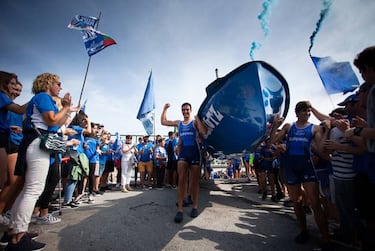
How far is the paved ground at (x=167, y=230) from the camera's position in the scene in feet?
8.59

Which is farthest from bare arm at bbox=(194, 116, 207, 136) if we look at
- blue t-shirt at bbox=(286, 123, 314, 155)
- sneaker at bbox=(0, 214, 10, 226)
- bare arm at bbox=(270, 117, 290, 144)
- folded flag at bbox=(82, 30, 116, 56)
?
folded flag at bbox=(82, 30, 116, 56)

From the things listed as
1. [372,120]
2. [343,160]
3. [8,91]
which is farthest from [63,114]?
[343,160]

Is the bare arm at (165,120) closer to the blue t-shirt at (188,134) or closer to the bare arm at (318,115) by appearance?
the blue t-shirt at (188,134)

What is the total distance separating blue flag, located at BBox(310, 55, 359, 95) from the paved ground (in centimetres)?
290

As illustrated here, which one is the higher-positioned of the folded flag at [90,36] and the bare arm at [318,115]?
the folded flag at [90,36]

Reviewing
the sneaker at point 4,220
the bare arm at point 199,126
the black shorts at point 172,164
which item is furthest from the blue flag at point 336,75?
the sneaker at point 4,220

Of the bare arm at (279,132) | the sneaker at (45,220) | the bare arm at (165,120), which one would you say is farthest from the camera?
the bare arm at (165,120)

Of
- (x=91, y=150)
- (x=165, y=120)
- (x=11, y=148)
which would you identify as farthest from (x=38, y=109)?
(x=91, y=150)

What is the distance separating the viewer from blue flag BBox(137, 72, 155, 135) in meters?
9.17

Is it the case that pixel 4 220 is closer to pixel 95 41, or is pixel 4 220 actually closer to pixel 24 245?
pixel 24 245

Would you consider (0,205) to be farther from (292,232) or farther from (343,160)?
(343,160)

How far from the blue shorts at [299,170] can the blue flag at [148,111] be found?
22.1 feet

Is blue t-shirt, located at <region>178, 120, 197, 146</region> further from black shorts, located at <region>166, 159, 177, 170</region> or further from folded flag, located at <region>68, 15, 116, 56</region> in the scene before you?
black shorts, located at <region>166, 159, 177, 170</region>

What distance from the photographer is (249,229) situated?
3.29 meters
